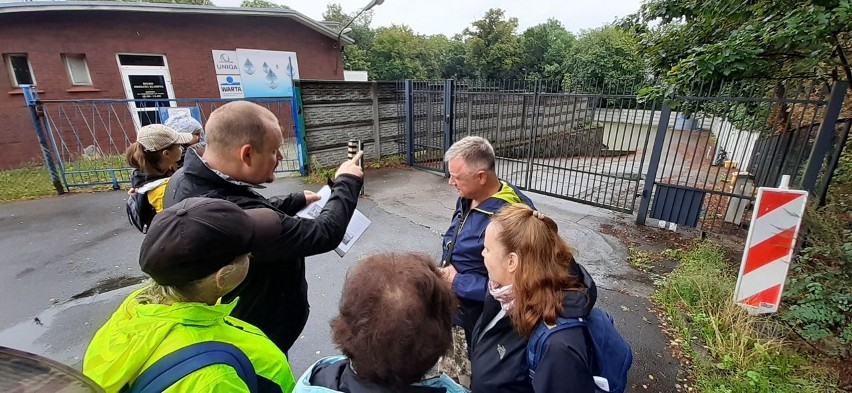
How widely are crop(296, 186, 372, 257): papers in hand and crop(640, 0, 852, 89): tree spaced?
3795 millimetres

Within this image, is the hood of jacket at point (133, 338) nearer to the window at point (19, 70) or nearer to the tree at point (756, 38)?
the tree at point (756, 38)

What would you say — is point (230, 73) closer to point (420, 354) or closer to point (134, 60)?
point (134, 60)

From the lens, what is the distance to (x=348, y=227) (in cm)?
215

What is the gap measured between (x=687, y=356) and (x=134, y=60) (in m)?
14.7

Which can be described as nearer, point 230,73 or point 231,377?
point 231,377

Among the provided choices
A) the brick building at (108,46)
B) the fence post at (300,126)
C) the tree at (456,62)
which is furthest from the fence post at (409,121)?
the tree at (456,62)

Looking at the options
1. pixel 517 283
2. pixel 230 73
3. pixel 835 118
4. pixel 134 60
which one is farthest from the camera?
pixel 230 73

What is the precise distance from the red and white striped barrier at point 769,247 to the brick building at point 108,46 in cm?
1214

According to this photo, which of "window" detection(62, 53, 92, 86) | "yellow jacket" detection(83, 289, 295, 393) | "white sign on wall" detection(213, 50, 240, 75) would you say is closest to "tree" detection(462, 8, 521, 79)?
"white sign on wall" detection(213, 50, 240, 75)

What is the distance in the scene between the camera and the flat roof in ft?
30.3

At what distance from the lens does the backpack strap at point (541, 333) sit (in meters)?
1.22

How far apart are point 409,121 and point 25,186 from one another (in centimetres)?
734

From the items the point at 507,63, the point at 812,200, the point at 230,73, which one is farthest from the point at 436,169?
the point at 507,63

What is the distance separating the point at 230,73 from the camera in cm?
1268
